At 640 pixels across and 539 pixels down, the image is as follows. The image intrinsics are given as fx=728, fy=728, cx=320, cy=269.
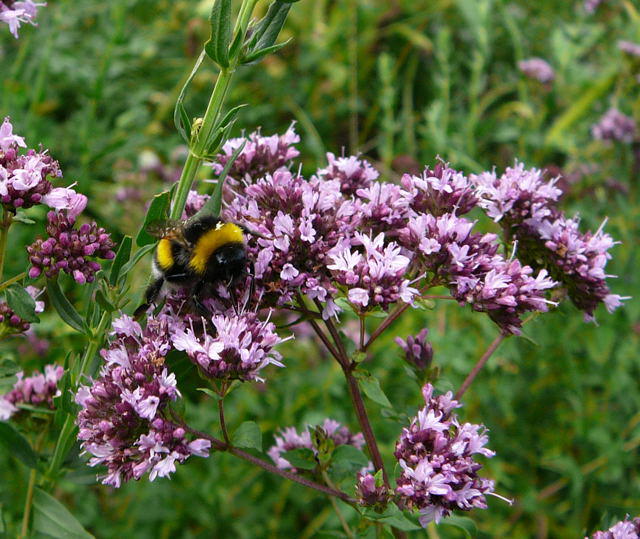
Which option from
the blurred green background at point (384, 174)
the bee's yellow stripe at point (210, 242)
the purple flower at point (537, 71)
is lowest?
the blurred green background at point (384, 174)

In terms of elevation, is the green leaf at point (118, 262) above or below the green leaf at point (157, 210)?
below

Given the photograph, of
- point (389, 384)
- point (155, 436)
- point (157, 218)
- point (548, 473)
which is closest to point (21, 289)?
point (157, 218)

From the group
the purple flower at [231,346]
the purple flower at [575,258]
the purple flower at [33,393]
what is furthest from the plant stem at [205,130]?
the purple flower at [575,258]

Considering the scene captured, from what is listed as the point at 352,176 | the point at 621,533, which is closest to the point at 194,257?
the point at 352,176

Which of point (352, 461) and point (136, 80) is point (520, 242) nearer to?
point (352, 461)

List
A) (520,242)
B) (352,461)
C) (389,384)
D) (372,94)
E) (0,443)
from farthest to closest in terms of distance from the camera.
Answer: (372,94) < (389,384) < (520,242) < (352,461) < (0,443)

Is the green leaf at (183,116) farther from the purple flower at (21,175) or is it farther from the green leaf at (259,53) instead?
the purple flower at (21,175)

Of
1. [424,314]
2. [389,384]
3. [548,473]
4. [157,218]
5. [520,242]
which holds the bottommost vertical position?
[548,473]
